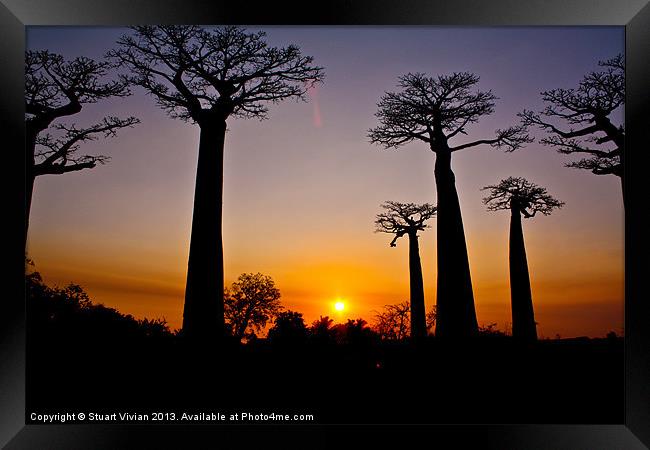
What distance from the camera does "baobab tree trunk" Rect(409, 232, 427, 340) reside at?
18.5 feet

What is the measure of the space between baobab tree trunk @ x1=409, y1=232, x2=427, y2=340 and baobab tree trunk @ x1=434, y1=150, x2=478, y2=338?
0.17m

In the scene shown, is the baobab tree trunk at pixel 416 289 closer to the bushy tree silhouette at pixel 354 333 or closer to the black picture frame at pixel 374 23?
the bushy tree silhouette at pixel 354 333

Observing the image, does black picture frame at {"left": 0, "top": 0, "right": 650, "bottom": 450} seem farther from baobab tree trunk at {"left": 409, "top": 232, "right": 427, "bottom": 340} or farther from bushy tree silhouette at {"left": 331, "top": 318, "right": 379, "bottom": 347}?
baobab tree trunk at {"left": 409, "top": 232, "right": 427, "bottom": 340}

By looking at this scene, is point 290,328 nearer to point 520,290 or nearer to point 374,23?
point 520,290

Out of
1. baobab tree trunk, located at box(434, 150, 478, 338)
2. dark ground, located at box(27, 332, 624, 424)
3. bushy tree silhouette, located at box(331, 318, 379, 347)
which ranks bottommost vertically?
dark ground, located at box(27, 332, 624, 424)

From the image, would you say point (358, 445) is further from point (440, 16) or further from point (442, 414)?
point (440, 16)

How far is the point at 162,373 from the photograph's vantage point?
4.47 metres

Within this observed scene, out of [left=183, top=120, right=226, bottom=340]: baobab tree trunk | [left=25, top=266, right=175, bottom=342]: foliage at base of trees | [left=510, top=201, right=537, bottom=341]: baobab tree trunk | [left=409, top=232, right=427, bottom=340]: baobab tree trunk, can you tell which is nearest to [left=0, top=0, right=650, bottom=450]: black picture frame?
[left=25, top=266, right=175, bottom=342]: foliage at base of trees

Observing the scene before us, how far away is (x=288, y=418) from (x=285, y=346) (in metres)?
1.15

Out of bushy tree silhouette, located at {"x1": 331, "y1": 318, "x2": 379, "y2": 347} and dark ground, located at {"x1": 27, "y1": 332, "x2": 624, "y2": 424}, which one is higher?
bushy tree silhouette, located at {"x1": 331, "y1": 318, "x2": 379, "y2": 347}

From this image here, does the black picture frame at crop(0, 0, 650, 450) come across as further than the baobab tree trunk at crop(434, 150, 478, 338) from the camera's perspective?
No

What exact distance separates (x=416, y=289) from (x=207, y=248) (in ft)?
6.29

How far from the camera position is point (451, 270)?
5.91 metres

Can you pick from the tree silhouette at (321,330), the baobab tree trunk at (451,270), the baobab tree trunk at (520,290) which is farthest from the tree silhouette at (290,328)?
the baobab tree trunk at (520,290)
